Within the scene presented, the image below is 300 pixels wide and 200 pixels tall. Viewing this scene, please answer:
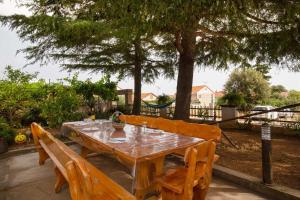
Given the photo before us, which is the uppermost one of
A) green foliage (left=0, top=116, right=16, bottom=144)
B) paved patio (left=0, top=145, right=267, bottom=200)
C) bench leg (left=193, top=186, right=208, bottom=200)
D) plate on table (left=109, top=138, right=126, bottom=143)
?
plate on table (left=109, top=138, right=126, bottom=143)

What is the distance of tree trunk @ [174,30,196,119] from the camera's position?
818 centimetres

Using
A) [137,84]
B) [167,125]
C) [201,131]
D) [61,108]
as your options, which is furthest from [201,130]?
[137,84]

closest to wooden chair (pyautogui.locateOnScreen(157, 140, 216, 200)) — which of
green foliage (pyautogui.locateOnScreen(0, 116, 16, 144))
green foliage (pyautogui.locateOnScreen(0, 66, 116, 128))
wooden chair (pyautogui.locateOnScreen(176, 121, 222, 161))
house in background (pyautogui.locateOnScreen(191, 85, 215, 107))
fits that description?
wooden chair (pyautogui.locateOnScreen(176, 121, 222, 161))

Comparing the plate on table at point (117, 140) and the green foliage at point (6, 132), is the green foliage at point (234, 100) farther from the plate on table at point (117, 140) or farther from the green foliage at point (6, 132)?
the plate on table at point (117, 140)

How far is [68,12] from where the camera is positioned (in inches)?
362

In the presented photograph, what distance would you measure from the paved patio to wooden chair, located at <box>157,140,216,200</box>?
573 millimetres

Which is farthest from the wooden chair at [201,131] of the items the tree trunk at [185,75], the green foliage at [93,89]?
the green foliage at [93,89]

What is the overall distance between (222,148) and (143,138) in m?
3.44

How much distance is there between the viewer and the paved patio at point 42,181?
3699 millimetres

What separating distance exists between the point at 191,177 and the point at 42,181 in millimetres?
2880

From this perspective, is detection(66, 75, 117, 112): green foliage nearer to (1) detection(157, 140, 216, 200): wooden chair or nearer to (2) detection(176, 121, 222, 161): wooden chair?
(2) detection(176, 121, 222, 161): wooden chair

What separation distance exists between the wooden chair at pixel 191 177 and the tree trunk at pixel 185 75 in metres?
4.99

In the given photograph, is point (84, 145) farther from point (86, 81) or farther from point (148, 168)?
point (86, 81)

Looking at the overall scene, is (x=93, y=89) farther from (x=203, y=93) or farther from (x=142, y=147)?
(x=203, y=93)
